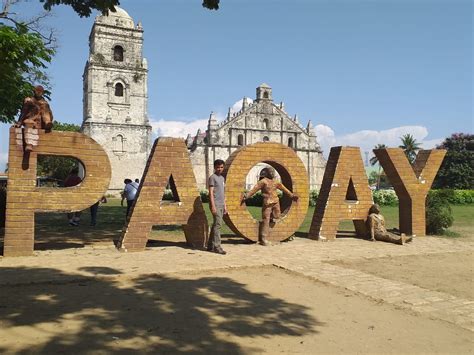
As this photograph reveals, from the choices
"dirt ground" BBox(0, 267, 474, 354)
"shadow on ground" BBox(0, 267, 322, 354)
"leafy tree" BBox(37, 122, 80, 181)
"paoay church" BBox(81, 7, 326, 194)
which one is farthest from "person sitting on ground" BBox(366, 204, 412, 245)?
"leafy tree" BBox(37, 122, 80, 181)

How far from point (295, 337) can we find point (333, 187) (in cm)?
588

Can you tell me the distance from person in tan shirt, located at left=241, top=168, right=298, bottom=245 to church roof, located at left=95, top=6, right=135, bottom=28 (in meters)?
28.9

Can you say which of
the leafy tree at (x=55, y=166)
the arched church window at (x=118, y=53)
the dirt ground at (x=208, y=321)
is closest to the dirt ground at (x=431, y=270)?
the dirt ground at (x=208, y=321)

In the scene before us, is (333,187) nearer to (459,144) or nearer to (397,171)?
(397,171)

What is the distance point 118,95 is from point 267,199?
91.7 feet

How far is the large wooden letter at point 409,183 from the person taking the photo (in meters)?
9.41

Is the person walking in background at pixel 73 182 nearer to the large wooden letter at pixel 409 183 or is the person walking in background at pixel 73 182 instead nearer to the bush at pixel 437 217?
the large wooden letter at pixel 409 183

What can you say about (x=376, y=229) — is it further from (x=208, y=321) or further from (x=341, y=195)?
(x=208, y=321)

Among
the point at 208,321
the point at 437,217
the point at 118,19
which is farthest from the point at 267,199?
the point at 118,19

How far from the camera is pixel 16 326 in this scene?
335 centimetres

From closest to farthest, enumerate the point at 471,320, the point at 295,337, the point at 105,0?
the point at 295,337 → the point at 471,320 → the point at 105,0

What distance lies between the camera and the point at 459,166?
127 feet

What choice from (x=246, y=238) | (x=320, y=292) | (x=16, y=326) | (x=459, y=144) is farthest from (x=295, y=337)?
(x=459, y=144)

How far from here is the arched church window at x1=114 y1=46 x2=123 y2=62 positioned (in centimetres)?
3341
